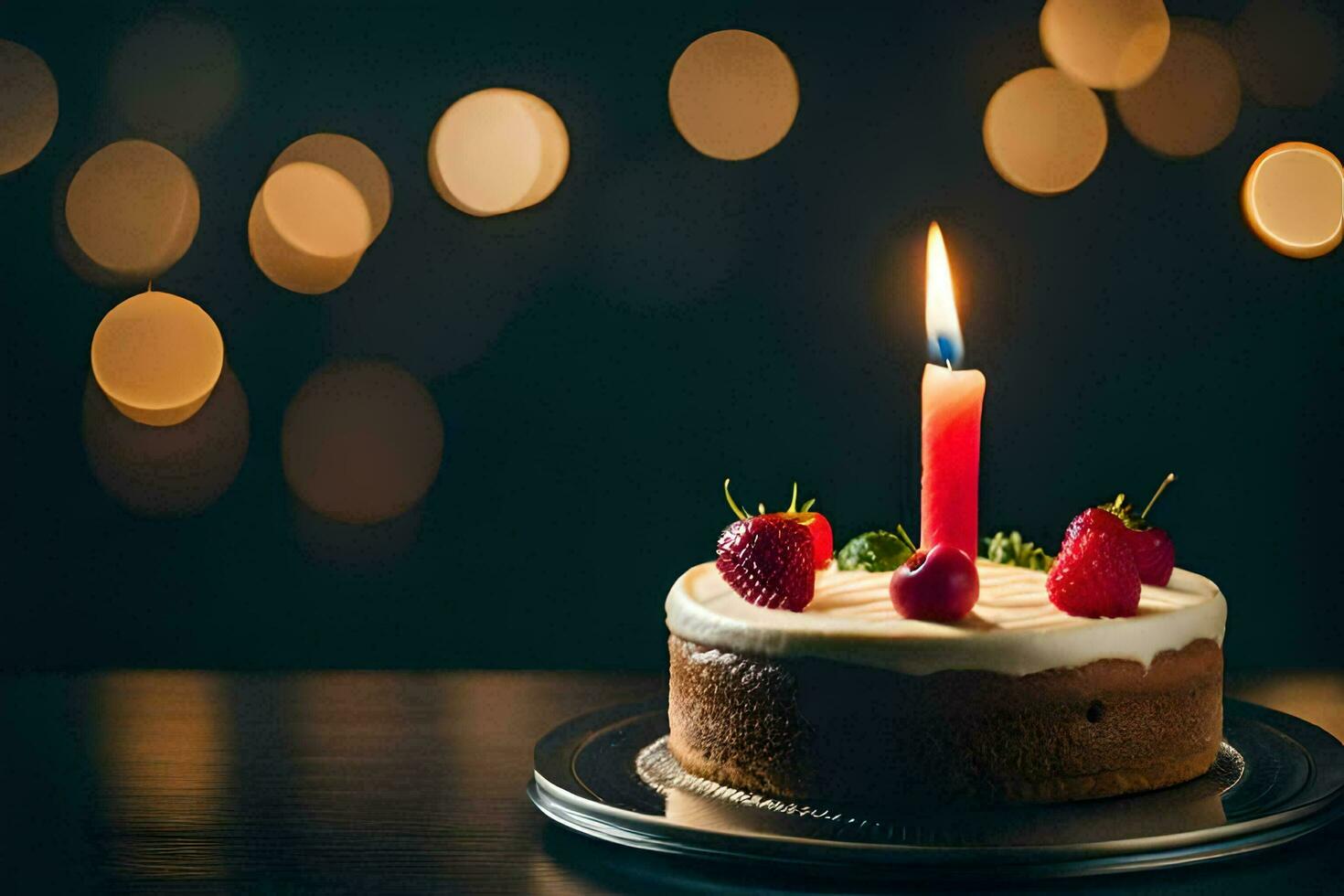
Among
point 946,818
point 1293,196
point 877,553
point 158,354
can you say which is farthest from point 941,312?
point 158,354

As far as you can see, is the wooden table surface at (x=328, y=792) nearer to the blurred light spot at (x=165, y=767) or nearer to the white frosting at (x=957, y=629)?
the blurred light spot at (x=165, y=767)

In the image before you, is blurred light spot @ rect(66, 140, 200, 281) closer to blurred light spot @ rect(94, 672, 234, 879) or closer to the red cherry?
blurred light spot @ rect(94, 672, 234, 879)

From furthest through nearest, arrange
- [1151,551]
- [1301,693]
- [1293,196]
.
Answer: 1. [1293,196]
2. [1301,693]
3. [1151,551]

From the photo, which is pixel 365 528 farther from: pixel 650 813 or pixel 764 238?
pixel 650 813

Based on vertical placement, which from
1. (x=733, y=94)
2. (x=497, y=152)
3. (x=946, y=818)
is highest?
(x=733, y=94)

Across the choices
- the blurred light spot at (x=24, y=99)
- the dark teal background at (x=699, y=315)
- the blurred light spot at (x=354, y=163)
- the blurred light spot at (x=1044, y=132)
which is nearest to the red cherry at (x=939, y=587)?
the dark teal background at (x=699, y=315)

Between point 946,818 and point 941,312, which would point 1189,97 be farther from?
point 946,818

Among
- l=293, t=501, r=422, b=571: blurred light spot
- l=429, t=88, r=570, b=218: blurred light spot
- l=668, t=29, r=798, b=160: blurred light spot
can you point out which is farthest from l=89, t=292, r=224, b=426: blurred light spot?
l=668, t=29, r=798, b=160: blurred light spot
